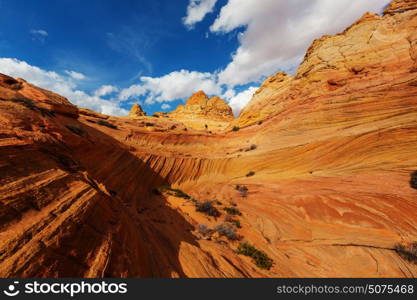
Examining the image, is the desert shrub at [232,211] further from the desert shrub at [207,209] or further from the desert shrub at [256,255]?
the desert shrub at [256,255]

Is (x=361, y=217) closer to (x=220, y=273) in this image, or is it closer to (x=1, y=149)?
(x=220, y=273)

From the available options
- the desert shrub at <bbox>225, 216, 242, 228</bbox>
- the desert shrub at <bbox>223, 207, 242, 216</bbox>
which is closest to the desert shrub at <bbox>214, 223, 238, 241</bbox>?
the desert shrub at <bbox>225, 216, 242, 228</bbox>

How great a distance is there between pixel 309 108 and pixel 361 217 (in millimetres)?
12732

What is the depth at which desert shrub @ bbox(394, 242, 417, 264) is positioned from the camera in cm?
633

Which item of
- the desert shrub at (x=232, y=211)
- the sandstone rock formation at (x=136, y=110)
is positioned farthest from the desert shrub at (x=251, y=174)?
the sandstone rock formation at (x=136, y=110)

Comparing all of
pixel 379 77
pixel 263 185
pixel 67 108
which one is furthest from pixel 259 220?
pixel 379 77

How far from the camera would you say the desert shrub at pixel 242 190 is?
13.2 metres

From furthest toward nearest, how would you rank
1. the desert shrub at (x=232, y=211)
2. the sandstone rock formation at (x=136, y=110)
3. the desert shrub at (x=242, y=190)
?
the sandstone rock formation at (x=136, y=110)
the desert shrub at (x=242, y=190)
the desert shrub at (x=232, y=211)

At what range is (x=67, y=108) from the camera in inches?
426

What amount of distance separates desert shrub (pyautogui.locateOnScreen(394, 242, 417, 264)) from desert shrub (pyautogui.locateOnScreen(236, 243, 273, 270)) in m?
4.77

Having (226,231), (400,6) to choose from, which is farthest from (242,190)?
(400,6)

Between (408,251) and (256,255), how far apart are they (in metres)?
5.58

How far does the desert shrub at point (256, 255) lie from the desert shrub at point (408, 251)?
4.77m

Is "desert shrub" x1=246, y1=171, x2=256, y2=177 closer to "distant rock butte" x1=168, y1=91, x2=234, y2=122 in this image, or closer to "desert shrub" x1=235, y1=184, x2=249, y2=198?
"desert shrub" x1=235, y1=184, x2=249, y2=198
